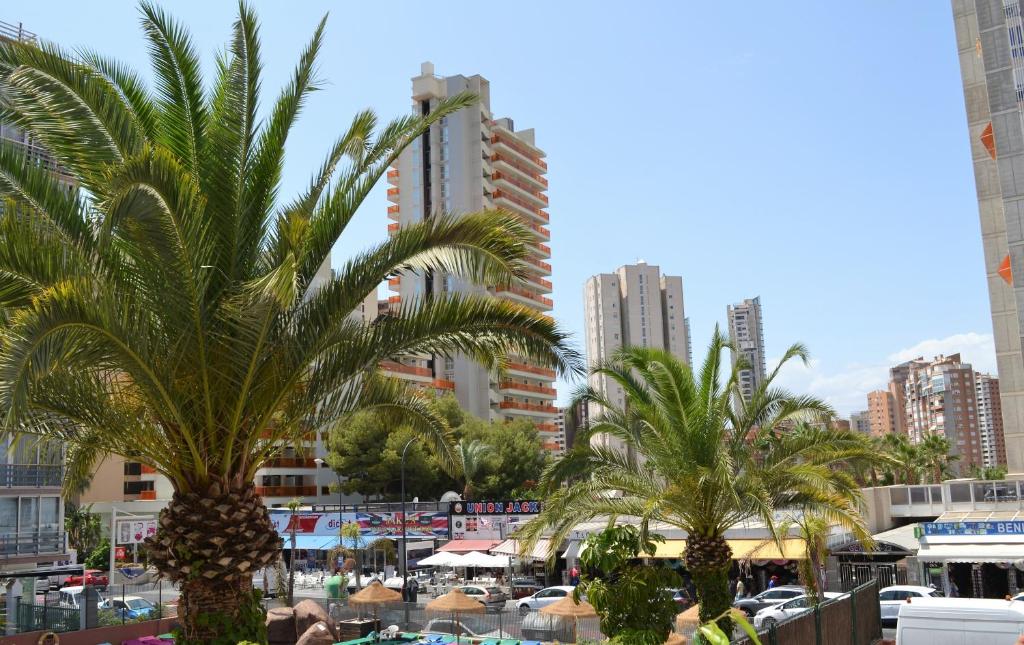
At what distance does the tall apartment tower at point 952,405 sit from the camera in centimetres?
16075

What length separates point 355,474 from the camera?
62.6m

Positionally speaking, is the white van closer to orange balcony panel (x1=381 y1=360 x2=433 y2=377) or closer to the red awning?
the red awning

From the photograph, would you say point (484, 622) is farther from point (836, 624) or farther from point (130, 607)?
point (130, 607)

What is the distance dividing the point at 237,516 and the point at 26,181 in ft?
14.0

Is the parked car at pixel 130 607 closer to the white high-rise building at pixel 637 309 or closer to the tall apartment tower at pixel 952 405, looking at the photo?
the white high-rise building at pixel 637 309

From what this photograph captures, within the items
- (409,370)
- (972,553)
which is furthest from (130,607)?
(409,370)

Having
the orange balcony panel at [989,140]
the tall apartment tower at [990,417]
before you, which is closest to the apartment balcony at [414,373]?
the orange balcony panel at [989,140]

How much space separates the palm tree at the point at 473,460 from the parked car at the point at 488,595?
2156 cm

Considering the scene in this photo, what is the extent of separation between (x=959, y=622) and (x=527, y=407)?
251ft

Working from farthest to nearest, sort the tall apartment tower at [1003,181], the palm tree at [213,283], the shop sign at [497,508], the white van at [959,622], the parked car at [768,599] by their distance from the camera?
1. the tall apartment tower at [1003,181]
2. the shop sign at [497,508]
3. the parked car at [768,599]
4. the white van at [959,622]
5. the palm tree at [213,283]

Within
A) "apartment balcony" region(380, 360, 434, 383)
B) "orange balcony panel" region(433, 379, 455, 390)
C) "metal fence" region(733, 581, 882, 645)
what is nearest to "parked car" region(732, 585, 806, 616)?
"metal fence" region(733, 581, 882, 645)

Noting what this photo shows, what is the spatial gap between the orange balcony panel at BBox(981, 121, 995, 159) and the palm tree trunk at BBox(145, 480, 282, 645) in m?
49.0

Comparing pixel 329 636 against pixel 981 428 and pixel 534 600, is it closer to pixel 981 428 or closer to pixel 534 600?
pixel 534 600

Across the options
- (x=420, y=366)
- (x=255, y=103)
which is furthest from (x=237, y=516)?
(x=420, y=366)
